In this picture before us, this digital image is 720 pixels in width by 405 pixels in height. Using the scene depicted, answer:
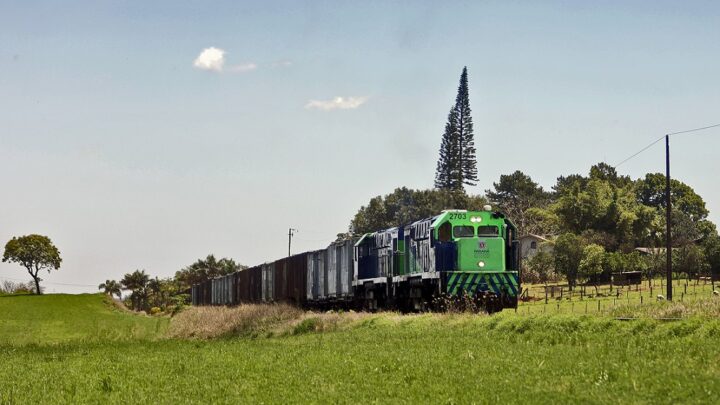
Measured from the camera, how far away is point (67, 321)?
67.4 meters

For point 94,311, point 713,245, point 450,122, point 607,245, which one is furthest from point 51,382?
point 450,122

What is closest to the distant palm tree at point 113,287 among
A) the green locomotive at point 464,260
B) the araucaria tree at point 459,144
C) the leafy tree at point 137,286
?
the leafy tree at point 137,286

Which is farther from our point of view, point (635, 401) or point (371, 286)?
point (371, 286)

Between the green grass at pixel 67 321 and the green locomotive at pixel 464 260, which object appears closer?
the green locomotive at pixel 464 260

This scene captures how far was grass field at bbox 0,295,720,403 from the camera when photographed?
14992 mm

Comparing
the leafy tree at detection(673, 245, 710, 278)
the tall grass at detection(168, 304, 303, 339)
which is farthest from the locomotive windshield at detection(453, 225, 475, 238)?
the leafy tree at detection(673, 245, 710, 278)

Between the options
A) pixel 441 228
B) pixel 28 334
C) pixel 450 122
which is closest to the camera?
pixel 441 228

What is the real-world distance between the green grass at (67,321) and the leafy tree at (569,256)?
117 feet

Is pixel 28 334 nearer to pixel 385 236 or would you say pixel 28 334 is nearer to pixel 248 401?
pixel 385 236

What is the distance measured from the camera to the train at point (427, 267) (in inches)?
1448

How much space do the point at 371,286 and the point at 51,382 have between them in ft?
87.8

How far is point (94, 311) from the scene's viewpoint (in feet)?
279

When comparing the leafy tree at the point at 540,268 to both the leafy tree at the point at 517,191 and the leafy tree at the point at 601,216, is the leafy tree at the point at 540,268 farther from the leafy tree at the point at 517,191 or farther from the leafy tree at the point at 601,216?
the leafy tree at the point at 517,191

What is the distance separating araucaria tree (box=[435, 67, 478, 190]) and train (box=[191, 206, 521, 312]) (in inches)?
2581
